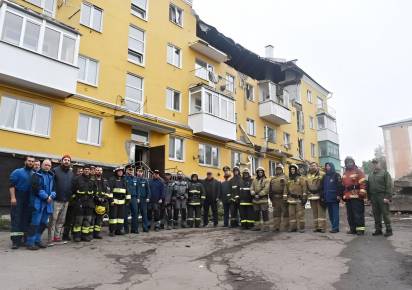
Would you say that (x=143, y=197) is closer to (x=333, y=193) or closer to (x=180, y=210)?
(x=180, y=210)

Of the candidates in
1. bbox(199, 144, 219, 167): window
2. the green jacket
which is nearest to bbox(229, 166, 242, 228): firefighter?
the green jacket

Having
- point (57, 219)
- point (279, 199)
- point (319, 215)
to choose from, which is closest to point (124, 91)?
point (279, 199)

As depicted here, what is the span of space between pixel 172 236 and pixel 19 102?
29.2 ft

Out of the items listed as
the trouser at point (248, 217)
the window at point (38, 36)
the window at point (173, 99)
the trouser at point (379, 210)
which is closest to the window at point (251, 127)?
the window at point (173, 99)

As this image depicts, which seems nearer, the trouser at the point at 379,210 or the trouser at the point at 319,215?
the trouser at the point at 379,210

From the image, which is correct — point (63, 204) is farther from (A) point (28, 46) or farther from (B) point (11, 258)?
(A) point (28, 46)

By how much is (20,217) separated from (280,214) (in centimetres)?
759

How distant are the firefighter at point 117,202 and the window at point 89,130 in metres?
6.55

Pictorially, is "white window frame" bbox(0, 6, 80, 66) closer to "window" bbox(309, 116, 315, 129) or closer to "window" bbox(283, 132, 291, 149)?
"window" bbox(283, 132, 291, 149)

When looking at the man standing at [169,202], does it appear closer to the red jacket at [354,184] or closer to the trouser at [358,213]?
the red jacket at [354,184]

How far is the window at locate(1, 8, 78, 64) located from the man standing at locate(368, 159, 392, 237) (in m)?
13.0

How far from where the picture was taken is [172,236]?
34.7ft

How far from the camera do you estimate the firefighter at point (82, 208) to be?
9281 mm

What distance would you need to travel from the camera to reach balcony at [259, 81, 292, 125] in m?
28.5
